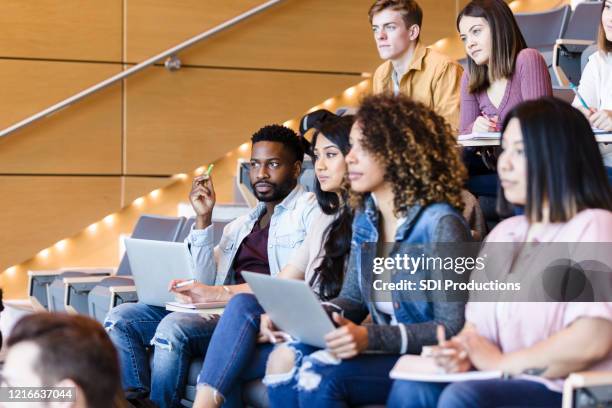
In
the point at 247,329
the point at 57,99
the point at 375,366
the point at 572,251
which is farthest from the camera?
the point at 57,99

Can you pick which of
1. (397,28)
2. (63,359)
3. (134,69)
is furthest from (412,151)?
(134,69)

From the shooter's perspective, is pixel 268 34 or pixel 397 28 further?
pixel 268 34

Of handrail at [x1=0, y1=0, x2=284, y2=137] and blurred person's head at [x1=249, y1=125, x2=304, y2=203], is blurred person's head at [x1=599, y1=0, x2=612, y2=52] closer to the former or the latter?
blurred person's head at [x1=249, y1=125, x2=304, y2=203]

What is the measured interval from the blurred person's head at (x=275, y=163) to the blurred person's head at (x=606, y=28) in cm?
111

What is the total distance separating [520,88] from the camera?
3311 millimetres

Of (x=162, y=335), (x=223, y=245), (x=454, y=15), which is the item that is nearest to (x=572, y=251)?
(x=162, y=335)

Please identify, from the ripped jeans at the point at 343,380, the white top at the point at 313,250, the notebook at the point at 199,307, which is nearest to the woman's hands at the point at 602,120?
the white top at the point at 313,250

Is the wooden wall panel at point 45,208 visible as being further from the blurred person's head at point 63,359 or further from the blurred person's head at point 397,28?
the blurred person's head at point 63,359

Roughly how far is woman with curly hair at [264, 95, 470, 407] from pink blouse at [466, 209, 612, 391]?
0.45 feet

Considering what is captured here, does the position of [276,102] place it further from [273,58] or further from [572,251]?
[572,251]

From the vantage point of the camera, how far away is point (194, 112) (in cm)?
556

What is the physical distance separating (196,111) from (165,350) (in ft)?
8.89

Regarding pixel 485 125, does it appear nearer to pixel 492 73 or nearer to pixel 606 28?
pixel 492 73

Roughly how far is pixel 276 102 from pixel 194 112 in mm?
513
